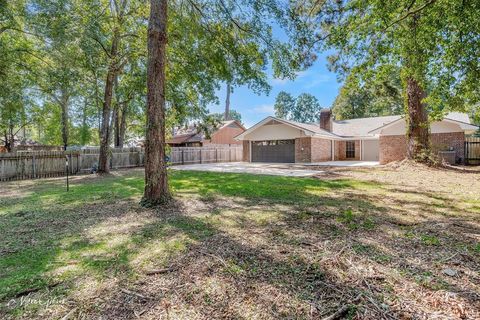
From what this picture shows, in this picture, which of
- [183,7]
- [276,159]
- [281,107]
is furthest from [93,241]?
[281,107]

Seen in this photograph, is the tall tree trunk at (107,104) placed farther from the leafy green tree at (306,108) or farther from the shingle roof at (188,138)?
the leafy green tree at (306,108)

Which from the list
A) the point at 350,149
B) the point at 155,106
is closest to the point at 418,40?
the point at 155,106

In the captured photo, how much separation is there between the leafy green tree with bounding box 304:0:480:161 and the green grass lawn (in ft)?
10.6

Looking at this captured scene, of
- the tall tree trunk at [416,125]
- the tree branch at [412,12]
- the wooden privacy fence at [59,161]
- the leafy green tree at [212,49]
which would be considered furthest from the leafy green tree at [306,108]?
the tree branch at [412,12]

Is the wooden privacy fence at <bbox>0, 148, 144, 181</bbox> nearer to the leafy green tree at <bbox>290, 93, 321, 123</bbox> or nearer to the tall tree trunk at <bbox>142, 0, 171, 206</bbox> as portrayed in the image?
the tall tree trunk at <bbox>142, 0, 171, 206</bbox>

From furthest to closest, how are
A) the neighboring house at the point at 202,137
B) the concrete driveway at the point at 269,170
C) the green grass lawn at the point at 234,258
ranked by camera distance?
1. the neighboring house at the point at 202,137
2. the concrete driveway at the point at 269,170
3. the green grass lawn at the point at 234,258

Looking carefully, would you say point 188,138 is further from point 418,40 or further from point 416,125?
point 418,40

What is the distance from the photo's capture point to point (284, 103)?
184 ft

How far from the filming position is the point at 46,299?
7.68ft

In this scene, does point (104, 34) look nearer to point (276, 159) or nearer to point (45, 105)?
point (276, 159)

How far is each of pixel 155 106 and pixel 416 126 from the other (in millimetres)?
13118

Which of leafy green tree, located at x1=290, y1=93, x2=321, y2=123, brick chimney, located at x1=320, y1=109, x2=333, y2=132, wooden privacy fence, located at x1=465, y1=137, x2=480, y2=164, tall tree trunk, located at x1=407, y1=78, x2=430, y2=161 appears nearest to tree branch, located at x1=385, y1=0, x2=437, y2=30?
tall tree trunk, located at x1=407, y1=78, x2=430, y2=161

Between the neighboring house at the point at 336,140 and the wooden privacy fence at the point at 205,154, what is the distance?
96.7 inches

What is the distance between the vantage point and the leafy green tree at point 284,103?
2192 inches
